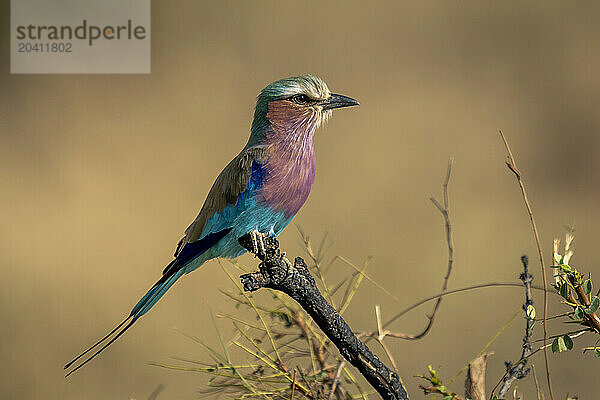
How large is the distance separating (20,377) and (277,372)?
2267 mm

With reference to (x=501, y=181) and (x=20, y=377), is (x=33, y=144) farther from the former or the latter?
(x=501, y=181)

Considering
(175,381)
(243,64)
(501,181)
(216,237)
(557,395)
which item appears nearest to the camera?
(216,237)

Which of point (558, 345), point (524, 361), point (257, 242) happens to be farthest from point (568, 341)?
point (257, 242)

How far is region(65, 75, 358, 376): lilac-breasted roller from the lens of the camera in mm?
1142

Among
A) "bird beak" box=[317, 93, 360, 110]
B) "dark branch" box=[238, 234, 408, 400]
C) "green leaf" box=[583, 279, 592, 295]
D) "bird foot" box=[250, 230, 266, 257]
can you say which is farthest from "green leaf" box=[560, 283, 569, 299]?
"bird beak" box=[317, 93, 360, 110]

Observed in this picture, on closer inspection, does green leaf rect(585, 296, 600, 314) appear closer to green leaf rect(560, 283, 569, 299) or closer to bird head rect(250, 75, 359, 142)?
green leaf rect(560, 283, 569, 299)

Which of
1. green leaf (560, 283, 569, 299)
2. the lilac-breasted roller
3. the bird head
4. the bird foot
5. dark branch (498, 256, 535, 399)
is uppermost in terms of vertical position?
the bird head

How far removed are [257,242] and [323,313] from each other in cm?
22

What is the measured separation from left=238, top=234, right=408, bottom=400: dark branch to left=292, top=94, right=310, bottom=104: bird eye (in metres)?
0.31

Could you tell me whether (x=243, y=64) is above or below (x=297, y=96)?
above

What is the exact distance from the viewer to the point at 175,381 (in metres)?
2.95

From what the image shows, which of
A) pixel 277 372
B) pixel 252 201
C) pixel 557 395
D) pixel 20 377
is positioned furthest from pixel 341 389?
pixel 20 377

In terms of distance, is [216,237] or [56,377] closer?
[216,237]

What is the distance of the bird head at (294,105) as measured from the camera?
1218mm
